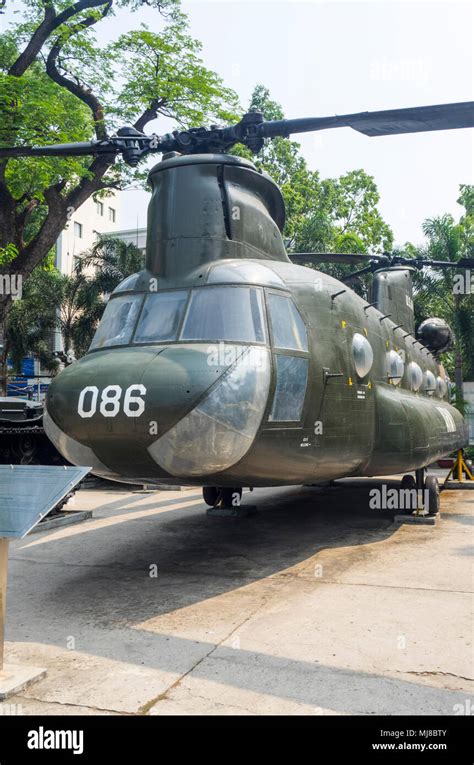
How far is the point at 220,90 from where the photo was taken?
2089 centimetres

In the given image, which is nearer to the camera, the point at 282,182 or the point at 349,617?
the point at 349,617

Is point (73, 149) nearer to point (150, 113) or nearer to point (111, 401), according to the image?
point (111, 401)

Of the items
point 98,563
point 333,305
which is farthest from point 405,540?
point 98,563

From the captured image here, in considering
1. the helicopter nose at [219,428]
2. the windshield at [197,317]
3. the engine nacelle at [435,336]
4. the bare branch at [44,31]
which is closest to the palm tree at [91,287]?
the bare branch at [44,31]

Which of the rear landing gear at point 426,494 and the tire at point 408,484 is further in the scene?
the tire at point 408,484

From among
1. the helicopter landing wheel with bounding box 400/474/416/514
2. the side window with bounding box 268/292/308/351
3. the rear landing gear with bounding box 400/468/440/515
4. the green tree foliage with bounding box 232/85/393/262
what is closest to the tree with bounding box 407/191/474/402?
the green tree foliage with bounding box 232/85/393/262

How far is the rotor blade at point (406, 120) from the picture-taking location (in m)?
5.49

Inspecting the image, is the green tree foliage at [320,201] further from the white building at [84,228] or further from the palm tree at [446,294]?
the white building at [84,228]

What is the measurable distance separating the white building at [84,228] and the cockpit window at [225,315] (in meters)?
37.3

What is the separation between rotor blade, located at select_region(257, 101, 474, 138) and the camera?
549 centimetres

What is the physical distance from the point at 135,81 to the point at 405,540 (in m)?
17.0

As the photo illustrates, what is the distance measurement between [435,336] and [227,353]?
29.2 feet

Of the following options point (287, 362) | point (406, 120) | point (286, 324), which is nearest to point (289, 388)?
point (287, 362)
